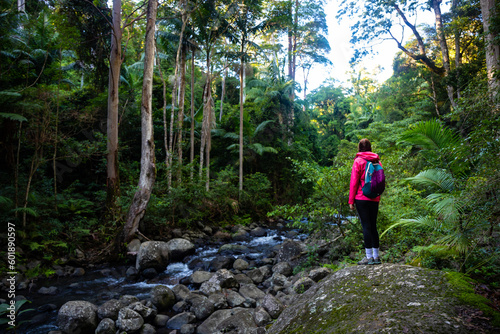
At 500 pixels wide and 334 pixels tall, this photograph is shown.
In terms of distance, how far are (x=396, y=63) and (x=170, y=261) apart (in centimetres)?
2523

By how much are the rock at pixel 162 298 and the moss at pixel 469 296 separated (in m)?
4.85

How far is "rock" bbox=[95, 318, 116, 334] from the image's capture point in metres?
4.49

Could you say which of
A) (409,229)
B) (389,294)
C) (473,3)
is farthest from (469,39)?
(389,294)

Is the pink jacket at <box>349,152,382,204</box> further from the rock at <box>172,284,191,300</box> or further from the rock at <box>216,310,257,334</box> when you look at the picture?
the rock at <box>172,284,191,300</box>

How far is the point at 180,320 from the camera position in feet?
16.3

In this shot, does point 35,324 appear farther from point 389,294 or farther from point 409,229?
point 409,229

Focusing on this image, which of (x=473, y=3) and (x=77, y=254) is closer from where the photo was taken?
(x=77, y=254)

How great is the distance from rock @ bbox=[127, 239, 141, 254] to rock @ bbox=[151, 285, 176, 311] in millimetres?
3161

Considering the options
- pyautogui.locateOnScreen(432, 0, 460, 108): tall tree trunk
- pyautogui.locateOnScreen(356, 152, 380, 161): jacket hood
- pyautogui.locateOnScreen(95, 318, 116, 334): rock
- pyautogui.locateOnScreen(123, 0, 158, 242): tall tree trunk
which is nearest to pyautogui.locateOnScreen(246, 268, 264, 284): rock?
pyautogui.locateOnScreen(95, 318, 116, 334): rock

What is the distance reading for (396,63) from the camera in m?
24.6

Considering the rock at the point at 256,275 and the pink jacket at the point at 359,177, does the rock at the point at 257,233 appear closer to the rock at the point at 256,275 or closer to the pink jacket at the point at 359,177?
the rock at the point at 256,275

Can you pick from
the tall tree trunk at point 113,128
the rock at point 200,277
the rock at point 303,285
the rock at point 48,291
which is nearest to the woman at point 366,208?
the rock at point 303,285

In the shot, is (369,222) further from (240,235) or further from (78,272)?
(240,235)

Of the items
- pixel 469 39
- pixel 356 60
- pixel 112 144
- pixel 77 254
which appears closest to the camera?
pixel 77 254
